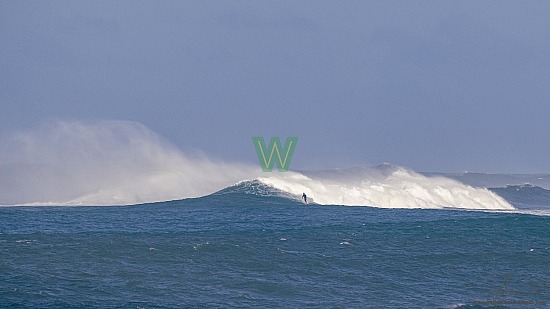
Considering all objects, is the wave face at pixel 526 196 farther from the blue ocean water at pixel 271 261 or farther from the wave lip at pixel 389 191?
the blue ocean water at pixel 271 261

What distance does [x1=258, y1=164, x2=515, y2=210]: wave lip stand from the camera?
5947cm

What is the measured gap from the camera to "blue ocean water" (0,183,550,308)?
933 inches

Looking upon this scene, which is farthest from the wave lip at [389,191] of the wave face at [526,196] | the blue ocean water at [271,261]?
the blue ocean water at [271,261]

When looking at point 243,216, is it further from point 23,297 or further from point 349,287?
point 23,297

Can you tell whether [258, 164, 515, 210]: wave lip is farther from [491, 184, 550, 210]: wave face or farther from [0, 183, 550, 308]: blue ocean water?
[0, 183, 550, 308]: blue ocean water

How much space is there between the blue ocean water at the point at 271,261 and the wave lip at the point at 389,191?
1577cm

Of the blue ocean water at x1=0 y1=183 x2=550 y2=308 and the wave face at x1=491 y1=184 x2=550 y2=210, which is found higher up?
the wave face at x1=491 y1=184 x2=550 y2=210

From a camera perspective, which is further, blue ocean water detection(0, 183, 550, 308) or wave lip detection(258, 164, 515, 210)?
wave lip detection(258, 164, 515, 210)

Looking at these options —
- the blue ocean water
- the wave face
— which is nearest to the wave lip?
the wave face

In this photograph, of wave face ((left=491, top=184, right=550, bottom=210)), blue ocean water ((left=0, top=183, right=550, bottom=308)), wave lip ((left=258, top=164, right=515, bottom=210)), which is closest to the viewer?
blue ocean water ((left=0, top=183, right=550, bottom=308))

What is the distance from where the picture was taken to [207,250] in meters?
30.6

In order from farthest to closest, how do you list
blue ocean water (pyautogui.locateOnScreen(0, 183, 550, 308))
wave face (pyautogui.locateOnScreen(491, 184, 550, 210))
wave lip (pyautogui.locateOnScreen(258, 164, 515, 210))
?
wave face (pyautogui.locateOnScreen(491, 184, 550, 210))
wave lip (pyautogui.locateOnScreen(258, 164, 515, 210))
blue ocean water (pyautogui.locateOnScreen(0, 183, 550, 308))

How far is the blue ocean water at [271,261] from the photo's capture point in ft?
77.7

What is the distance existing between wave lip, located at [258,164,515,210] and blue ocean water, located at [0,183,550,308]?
15.8 meters
